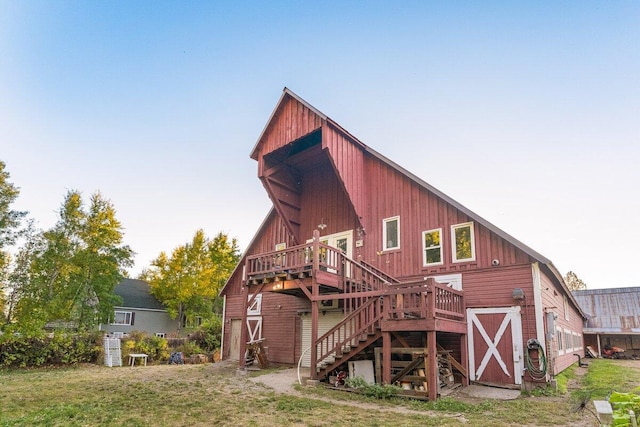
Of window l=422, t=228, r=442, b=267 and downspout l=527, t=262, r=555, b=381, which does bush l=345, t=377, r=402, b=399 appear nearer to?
downspout l=527, t=262, r=555, b=381

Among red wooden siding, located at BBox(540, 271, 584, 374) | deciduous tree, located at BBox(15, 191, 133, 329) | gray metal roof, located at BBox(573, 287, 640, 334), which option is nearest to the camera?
red wooden siding, located at BBox(540, 271, 584, 374)

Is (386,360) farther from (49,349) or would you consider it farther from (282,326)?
(49,349)

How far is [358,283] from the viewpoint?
43.1 feet

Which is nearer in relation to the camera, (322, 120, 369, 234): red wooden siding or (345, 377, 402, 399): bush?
(345, 377, 402, 399): bush

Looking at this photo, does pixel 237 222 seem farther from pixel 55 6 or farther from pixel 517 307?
pixel 517 307

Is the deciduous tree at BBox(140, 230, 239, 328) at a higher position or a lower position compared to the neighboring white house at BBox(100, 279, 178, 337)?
Result: higher

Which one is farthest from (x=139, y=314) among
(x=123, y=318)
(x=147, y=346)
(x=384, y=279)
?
(x=384, y=279)

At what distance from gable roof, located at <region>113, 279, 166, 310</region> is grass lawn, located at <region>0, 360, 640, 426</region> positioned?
2372cm

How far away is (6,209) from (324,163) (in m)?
18.1

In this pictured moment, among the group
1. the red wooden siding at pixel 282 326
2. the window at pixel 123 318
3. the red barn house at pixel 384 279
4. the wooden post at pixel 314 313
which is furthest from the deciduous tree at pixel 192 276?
the wooden post at pixel 314 313

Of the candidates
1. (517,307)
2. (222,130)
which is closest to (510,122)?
(517,307)

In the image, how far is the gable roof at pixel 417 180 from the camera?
1141 cm

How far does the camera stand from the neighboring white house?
3301cm

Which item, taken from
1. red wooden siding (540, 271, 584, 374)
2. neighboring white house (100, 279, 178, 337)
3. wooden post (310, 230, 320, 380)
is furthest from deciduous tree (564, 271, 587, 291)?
wooden post (310, 230, 320, 380)
